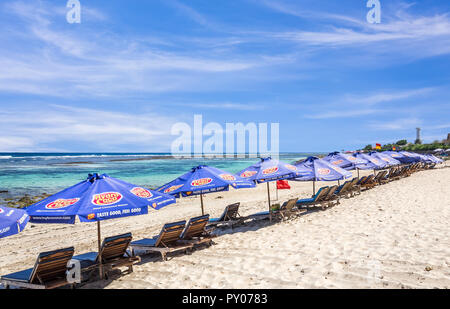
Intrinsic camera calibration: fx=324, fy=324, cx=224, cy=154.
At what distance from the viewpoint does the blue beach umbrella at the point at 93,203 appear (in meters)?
5.03

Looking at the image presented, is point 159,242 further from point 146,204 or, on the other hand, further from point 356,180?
point 356,180

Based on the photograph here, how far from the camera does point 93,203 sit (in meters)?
5.19

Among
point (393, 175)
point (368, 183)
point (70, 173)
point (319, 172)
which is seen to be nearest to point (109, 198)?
point (319, 172)

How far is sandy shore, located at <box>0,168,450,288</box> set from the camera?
17.1ft

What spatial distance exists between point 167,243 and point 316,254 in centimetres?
322

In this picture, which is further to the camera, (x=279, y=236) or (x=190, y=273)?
(x=279, y=236)

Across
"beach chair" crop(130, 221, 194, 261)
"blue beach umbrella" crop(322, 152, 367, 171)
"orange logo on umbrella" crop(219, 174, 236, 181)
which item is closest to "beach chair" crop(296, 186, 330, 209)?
"blue beach umbrella" crop(322, 152, 367, 171)

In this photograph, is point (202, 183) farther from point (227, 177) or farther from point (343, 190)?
point (343, 190)

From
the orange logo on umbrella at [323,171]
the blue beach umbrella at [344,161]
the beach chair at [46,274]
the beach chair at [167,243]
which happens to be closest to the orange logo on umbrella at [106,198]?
the beach chair at [46,274]

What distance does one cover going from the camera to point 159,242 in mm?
7000

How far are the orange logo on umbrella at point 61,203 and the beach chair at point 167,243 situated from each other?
2.12m

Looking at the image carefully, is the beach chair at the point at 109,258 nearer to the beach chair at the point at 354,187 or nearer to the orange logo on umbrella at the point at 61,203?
the orange logo on umbrella at the point at 61,203
